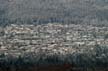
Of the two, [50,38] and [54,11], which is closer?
[50,38]

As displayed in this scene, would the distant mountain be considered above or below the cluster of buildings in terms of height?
above

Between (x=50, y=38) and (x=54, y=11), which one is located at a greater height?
(x=54, y=11)

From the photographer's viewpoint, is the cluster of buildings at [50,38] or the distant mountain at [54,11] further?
the distant mountain at [54,11]

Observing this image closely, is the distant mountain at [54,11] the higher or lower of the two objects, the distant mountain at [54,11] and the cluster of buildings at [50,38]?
the higher

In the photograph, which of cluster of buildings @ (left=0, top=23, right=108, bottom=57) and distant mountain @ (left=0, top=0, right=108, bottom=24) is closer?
cluster of buildings @ (left=0, top=23, right=108, bottom=57)

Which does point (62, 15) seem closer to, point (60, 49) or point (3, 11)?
point (3, 11)
